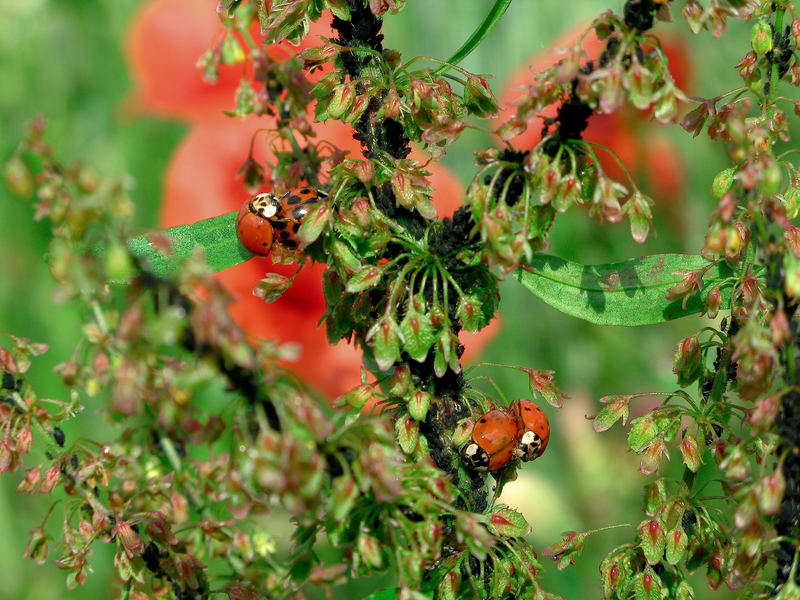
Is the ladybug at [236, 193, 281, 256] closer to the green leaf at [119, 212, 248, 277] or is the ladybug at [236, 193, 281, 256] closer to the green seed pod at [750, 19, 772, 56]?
the green leaf at [119, 212, 248, 277]

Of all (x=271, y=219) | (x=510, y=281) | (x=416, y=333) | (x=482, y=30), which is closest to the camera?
(x=416, y=333)

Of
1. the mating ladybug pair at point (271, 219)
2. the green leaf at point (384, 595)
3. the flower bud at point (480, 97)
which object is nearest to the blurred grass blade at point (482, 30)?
the flower bud at point (480, 97)

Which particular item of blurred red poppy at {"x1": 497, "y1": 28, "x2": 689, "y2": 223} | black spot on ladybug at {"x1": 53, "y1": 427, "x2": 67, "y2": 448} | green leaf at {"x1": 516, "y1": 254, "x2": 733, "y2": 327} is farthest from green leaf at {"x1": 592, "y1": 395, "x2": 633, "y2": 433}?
blurred red poppy at {"x1": 497, "y1": 28, "x2": 689, "y2": 223}

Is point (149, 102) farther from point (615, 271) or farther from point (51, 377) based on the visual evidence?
point (615, 271)

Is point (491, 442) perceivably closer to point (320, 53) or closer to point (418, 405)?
point (418, 405)

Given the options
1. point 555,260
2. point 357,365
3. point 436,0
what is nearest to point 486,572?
point 555,260

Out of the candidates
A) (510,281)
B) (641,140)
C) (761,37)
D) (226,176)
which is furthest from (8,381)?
(641,140)
